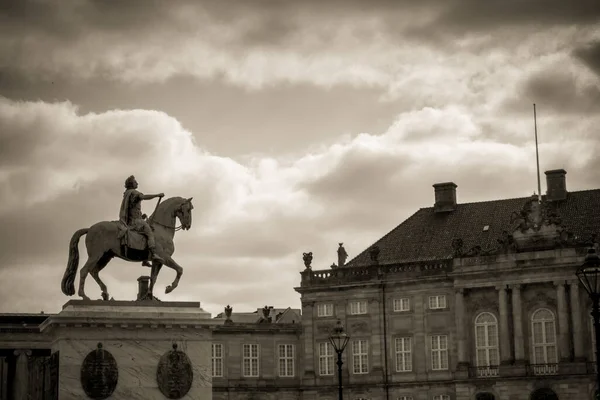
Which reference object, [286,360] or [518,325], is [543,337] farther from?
[286,360]

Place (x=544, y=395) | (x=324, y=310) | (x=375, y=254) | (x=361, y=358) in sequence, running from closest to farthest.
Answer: (x=544, y=395)
(x=361, y=358)
(x=375, y=254)
(x=324, y=310)

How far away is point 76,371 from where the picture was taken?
28969mm

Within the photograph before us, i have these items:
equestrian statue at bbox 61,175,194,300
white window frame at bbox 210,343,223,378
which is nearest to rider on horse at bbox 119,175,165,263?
equestrian statue at bbox 61,175,194,300

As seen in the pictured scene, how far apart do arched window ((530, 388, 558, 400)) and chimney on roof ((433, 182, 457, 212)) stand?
14.0 meters

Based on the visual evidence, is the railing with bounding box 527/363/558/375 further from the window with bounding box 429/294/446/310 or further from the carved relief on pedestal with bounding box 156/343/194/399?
the carved relief on pedestal with bounding box 156/343/194/399

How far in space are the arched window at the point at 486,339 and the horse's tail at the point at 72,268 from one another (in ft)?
144

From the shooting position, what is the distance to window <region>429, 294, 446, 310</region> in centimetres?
7294

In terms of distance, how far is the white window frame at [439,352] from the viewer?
72.7 metres

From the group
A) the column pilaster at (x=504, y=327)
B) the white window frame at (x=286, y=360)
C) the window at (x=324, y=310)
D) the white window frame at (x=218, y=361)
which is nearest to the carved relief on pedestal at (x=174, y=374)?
the column pilaster at (x=504, y=327)

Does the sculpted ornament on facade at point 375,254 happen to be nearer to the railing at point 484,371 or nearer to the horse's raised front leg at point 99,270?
the railing at point 484,371

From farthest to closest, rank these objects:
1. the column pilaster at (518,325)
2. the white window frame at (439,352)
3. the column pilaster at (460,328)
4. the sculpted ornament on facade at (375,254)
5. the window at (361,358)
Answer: the sculpted ornament on facade at (375,254), the window at (361,358), the white window frame at (439,352), the column pilaster at (460,328), the column pilaster at (518,325)

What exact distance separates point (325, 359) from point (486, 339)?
10039 mm

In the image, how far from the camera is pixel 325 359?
76.0 meters

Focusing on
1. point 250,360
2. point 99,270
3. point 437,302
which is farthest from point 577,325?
point 99,270
